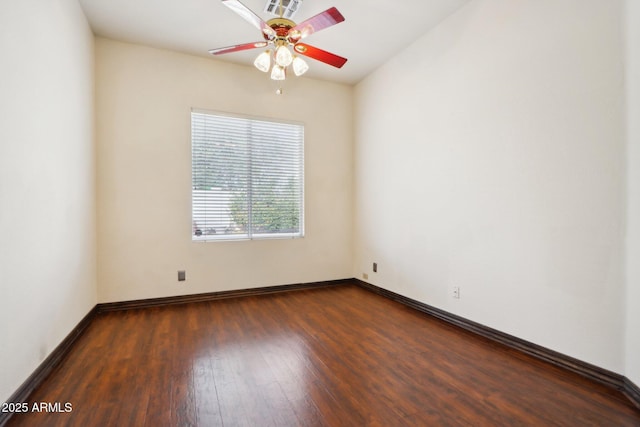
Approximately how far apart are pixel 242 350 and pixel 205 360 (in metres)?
0.30

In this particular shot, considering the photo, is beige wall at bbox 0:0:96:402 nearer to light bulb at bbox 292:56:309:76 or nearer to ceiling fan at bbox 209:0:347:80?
ceiling fan at bbox 209:0:347:80

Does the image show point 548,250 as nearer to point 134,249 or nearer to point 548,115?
point 548,115

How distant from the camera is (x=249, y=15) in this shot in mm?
2201

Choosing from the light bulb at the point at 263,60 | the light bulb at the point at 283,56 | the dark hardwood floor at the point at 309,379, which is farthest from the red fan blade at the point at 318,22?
the dark hardwood floor at the point at 309,379

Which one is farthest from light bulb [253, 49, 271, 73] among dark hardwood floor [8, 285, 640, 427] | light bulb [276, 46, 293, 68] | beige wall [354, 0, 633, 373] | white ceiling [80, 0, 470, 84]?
dark hardwood floor [8, 285, 640, 427]

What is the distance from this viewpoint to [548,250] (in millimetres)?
2270

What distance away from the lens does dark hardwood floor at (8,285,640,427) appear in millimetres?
1648

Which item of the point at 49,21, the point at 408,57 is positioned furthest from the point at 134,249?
the point at 408,57

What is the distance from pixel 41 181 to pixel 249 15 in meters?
→ 1.90

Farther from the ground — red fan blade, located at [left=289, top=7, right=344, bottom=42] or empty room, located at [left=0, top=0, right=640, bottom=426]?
red fan blade, located at [left=289, top=7, right=344, bottom=42]

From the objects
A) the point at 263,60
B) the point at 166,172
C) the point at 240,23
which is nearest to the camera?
the point at 263,60

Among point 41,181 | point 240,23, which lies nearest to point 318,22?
point 240,23

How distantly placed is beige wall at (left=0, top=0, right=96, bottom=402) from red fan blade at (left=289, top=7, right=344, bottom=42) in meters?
1.75

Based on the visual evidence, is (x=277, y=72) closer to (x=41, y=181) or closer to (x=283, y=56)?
(x=283, y=56)
